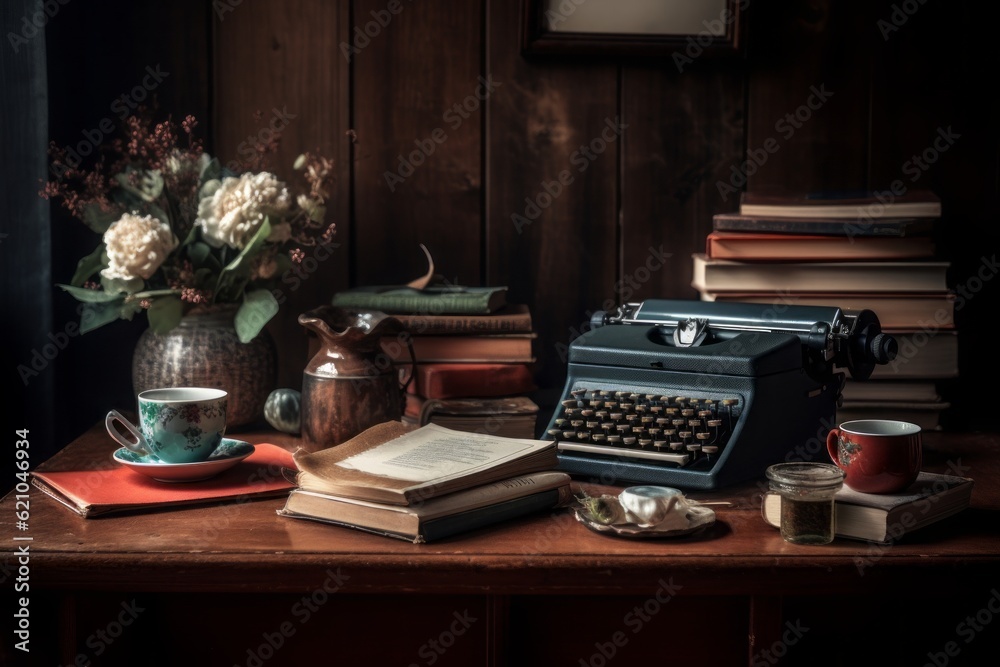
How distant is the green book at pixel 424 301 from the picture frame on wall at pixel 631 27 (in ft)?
1.49

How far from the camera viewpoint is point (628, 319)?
156 cm

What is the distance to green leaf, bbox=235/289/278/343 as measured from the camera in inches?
60.9

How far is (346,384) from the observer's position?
1.43 metres

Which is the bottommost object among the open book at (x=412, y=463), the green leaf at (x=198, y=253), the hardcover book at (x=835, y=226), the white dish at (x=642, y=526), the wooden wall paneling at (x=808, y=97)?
the white dish at (x=642, y=526)

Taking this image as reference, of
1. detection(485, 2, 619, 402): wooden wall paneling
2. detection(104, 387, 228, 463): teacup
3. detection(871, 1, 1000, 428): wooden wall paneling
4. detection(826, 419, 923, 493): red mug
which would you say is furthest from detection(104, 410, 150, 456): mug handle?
A: detection(871, 1, 1000, 428): wooden wall paneling

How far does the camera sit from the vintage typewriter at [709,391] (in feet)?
4.24

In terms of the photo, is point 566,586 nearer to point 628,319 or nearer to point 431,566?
point 431,566

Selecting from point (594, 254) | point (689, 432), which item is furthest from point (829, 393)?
point (594, 254)

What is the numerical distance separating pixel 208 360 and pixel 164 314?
9cm

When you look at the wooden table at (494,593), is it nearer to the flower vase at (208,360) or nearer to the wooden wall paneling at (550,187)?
the flower vase at (208,360)

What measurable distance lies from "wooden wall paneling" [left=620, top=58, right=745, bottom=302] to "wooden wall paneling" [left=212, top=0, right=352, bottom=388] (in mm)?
498

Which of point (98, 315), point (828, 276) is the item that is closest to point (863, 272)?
point (828, 276)

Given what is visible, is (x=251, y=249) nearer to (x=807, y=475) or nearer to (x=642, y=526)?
(x=642, y=526)

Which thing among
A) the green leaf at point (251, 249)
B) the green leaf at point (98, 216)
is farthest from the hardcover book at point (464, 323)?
the green leaf at point (98, 216)
